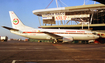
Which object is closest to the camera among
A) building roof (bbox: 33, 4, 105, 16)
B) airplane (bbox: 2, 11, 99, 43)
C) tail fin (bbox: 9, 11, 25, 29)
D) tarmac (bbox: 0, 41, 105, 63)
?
tarmac (bbox: 0, 41, 105, 63)

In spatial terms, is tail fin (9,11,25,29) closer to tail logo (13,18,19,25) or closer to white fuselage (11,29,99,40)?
tail logo (13,18,19,25)

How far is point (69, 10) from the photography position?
39312mm

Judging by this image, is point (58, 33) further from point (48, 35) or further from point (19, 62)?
point (19, 62)

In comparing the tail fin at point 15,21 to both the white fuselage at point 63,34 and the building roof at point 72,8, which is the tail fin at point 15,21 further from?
the building roof at point 72,8

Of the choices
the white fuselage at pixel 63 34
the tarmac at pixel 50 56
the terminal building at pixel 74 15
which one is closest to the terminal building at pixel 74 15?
the terminal building at pixel 74 15

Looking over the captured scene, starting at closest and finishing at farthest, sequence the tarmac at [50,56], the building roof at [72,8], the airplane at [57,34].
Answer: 1. the tarmac at [50,56]
2. the airplane at [57,34]
3. the building roof at [72,8]

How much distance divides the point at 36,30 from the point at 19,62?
23.2 meters

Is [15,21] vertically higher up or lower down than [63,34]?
higher up

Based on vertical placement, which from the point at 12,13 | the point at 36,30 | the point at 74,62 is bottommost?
the point at 74,62

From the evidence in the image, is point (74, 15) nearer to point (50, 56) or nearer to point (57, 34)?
point (57, 34)

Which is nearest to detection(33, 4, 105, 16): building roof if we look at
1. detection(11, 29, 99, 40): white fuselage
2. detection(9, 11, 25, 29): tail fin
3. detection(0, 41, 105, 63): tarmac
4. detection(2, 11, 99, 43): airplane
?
detection(2, 11, 99, 43): airplane

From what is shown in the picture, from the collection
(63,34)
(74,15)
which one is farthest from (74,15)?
(63,34)

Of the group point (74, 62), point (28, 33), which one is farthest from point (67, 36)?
point (74, 62)

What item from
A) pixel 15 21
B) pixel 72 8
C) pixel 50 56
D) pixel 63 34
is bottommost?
pixel 50 56
